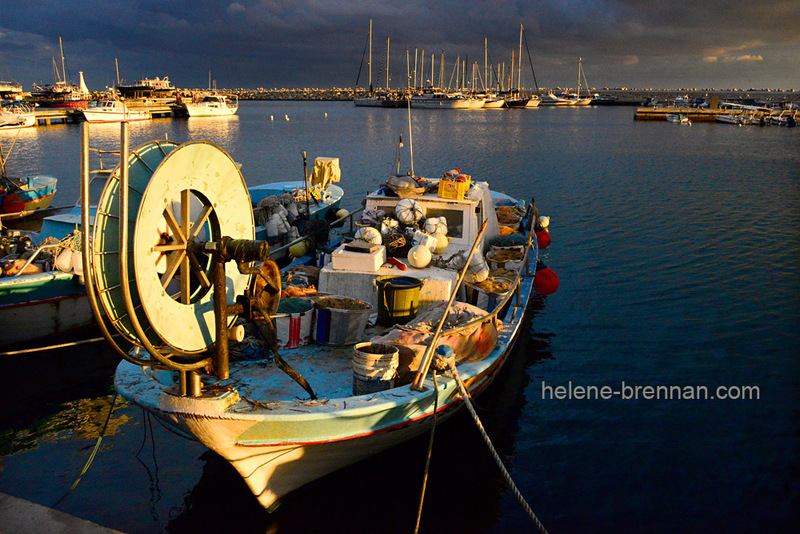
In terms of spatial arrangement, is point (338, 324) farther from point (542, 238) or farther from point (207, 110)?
point (207, 110)

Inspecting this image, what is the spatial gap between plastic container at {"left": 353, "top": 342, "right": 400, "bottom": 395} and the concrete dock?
3.45 meters

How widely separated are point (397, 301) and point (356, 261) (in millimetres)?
1358

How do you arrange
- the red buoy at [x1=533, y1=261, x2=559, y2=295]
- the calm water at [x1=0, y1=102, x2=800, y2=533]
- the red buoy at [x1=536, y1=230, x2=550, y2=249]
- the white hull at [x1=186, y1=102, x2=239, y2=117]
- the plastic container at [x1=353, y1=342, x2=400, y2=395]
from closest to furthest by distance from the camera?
the plastic container at [x1=353, y1=342, x2=400, y2=395] → the calm water at [x1=0, y1=102, x2=800, y2=533] → the red buoy at [x1=533, y1=261, x2=559, y2=295] → the red buoy at [x1=536, y1=230, x2=550, y2=249] → the white hull at [x1=186, y1=102, x2=239, y2=117]

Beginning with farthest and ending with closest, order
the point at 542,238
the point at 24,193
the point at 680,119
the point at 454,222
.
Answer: the point at 680,119, the point at 24,193, the point at 542,238, the point at 454,222

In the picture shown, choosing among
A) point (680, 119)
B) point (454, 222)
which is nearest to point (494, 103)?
point (680, 119)

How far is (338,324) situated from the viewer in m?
9.64

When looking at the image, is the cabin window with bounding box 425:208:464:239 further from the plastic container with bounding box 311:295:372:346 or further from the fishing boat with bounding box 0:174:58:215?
the fishing boat with bounding box 0:174:58:215

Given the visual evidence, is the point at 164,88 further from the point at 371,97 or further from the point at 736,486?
the point at 736,486

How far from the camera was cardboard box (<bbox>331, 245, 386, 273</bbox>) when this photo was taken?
1070 centimetres

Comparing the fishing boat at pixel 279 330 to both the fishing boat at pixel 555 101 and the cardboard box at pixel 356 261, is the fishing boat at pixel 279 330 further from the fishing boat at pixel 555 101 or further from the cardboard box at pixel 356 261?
the fishing boat at pixel 555 101

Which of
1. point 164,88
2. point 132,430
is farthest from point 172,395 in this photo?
point 164,88

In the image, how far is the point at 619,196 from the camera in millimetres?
34938

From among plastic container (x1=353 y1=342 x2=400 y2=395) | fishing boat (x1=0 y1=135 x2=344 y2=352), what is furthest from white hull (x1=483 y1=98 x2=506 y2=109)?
plastic container (x1=353 y1=342 x2=400 y2=395)

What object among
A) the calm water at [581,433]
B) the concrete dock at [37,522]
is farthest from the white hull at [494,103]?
the concrete dock at [37,522]
